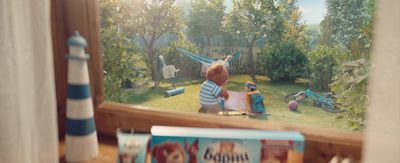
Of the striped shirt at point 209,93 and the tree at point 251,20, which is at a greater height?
the tree at point 251,20

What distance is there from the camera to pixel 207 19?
895 mm

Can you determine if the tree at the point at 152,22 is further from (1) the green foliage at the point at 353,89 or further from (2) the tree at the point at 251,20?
(1) the green foliage at the point at 353,89

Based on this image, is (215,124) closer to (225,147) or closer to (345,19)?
(225,147)

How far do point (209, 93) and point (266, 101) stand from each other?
151 millimetres

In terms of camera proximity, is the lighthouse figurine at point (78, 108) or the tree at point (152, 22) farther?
the tree at point (152, 22)

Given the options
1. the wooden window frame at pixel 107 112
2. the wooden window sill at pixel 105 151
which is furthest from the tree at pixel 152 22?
the wooden window sill at pixel 105 151

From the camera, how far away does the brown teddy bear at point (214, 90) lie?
0.90 m

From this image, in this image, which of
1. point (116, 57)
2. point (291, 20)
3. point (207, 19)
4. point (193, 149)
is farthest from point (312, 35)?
point (116, 57)

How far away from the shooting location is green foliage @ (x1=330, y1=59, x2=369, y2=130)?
2.52 feet

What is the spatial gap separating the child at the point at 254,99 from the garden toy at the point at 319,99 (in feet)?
0.27

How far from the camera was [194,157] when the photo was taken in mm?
706

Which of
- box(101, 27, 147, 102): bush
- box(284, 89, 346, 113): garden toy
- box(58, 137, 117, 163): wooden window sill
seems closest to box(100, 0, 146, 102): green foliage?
box(101, 27, 147, 102): bush

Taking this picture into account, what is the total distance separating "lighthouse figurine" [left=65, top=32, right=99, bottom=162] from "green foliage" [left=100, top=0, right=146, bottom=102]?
177 millimetres

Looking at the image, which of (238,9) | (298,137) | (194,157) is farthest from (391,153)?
(238,9)
